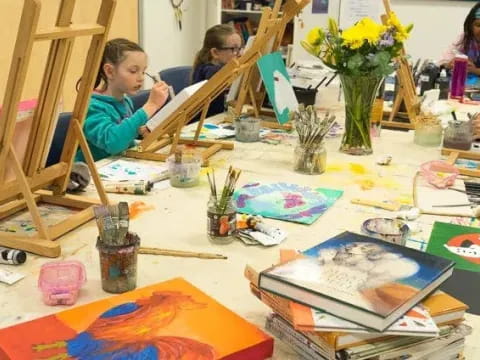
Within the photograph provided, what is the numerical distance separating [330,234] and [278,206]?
0.21 m

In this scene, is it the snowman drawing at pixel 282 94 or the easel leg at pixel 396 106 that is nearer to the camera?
the snowman drawing at pixel 282 94

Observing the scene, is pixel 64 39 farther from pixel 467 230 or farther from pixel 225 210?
pixel 467 230

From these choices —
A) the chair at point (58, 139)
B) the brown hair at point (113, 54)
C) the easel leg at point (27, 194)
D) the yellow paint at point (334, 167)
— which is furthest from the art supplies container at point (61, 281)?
the brown hair at point (113, 54)

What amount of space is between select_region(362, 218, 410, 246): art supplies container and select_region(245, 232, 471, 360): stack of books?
207 mm

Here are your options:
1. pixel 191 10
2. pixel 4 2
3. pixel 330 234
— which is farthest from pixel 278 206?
pixel 191 10

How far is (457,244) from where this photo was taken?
4.69 feet

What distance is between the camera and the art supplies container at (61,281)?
1.12m

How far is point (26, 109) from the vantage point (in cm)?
143

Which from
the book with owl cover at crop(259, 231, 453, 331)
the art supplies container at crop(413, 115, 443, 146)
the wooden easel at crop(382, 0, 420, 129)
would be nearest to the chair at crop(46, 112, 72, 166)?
the book with owl cover at crop(259, 231, 453, 331)

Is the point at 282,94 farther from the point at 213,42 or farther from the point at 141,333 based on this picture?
the point at 141,333

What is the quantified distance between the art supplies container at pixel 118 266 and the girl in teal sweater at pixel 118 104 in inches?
36.7

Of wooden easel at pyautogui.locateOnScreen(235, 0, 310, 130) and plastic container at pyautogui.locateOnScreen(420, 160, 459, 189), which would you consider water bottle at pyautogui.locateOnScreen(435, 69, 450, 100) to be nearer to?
wooden easel at pyautogui.locateOnScreen(235, 0, 310, 130)

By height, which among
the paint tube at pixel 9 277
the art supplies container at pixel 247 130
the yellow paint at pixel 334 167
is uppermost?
the art supplies container at pixel 247 130

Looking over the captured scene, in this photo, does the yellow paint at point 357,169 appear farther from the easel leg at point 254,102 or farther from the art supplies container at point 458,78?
the art supplies container at point 458,78
